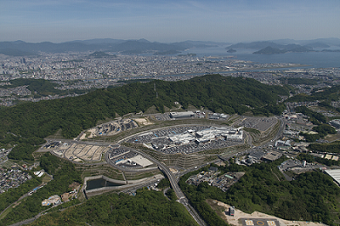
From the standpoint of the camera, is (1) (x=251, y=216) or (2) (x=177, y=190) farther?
(2) (x=177, y=190)

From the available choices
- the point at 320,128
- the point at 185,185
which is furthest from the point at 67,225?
the point at 320,128

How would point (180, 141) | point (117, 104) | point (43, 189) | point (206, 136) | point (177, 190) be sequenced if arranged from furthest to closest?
point (117, 104)
point (206, 136)
point (180, 141)
point (43, 189)
point (177, 190)

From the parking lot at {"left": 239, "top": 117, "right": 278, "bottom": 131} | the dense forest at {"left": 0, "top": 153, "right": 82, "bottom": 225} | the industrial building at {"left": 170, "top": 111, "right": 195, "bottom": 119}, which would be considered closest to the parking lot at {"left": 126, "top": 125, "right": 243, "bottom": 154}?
the industrial building at {"left": 170, "top": 111, "right": 195, "bottom": 119}

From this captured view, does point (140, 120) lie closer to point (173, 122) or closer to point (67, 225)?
point (173, 122)

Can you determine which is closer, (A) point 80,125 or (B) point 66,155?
(B) point 66,155

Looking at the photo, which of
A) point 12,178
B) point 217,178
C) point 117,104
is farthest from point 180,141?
point 12,178

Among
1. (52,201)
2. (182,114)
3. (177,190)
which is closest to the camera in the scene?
(52,201)

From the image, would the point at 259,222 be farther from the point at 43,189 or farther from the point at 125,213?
the point at 43,189
